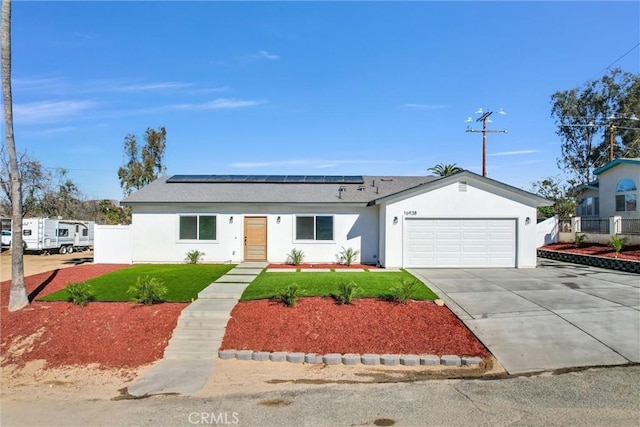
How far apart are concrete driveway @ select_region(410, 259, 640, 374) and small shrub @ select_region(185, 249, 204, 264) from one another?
9152 mm

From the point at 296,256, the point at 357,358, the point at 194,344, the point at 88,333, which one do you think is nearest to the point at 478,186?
the point at 296,256

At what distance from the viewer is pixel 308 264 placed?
1678 centimetres

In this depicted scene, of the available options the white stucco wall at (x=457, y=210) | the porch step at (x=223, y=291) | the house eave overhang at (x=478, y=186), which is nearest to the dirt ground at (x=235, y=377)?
the porch step at (x=223, y=291)

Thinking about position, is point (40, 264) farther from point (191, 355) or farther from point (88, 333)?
point (191, 355)

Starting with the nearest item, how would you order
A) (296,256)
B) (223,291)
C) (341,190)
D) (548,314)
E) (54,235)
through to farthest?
(548,314) → (223,291) → (296,256) → (341,190) → (54,235)

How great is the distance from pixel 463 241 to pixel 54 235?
26048 millimetres

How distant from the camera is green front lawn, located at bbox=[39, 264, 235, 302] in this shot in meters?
10.6

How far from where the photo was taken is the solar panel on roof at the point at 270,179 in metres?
20.2

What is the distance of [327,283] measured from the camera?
37.3ft

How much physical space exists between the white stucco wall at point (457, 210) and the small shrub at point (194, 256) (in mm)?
7840

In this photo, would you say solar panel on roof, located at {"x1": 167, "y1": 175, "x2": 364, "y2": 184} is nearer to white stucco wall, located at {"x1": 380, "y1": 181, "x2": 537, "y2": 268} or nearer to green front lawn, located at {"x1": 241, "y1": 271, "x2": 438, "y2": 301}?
white stucco wall, located at {"x1": 380, "y1": 181, "x2": 537, "y2": 268}

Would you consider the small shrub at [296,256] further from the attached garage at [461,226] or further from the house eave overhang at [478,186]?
the house eave overhang at [478,186]

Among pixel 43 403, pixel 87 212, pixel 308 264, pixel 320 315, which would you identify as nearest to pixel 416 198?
pixel 308 264

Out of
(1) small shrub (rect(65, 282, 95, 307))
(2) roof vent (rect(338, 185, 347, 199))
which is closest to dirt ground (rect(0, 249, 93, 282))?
(1) small shrub (rect(65, 282, 95, 307))
